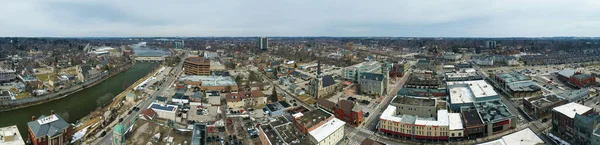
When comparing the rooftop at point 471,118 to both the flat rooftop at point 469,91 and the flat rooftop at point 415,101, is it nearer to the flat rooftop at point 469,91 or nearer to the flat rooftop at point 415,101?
the flat rooftop at point 415,101

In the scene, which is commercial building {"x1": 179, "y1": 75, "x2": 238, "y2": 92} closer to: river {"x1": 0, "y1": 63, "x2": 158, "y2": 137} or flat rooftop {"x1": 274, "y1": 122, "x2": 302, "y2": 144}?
river {"x1": 0, "y1": 63, "x2": 158, "y2": 137}

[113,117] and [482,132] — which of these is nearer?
[482,132]

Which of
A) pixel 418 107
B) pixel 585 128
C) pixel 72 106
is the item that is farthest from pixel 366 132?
pixel 72 106

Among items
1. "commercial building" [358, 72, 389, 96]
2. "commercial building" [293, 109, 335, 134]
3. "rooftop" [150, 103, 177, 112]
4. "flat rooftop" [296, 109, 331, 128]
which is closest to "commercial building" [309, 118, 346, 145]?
"commercial building" [293, 109, 335, 134]

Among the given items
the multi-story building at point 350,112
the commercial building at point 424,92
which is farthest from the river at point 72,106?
the commercial building at point 424,92

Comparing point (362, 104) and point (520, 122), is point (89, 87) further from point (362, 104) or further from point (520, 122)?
point (520, 122)

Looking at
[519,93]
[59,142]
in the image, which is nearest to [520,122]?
[519,93]
